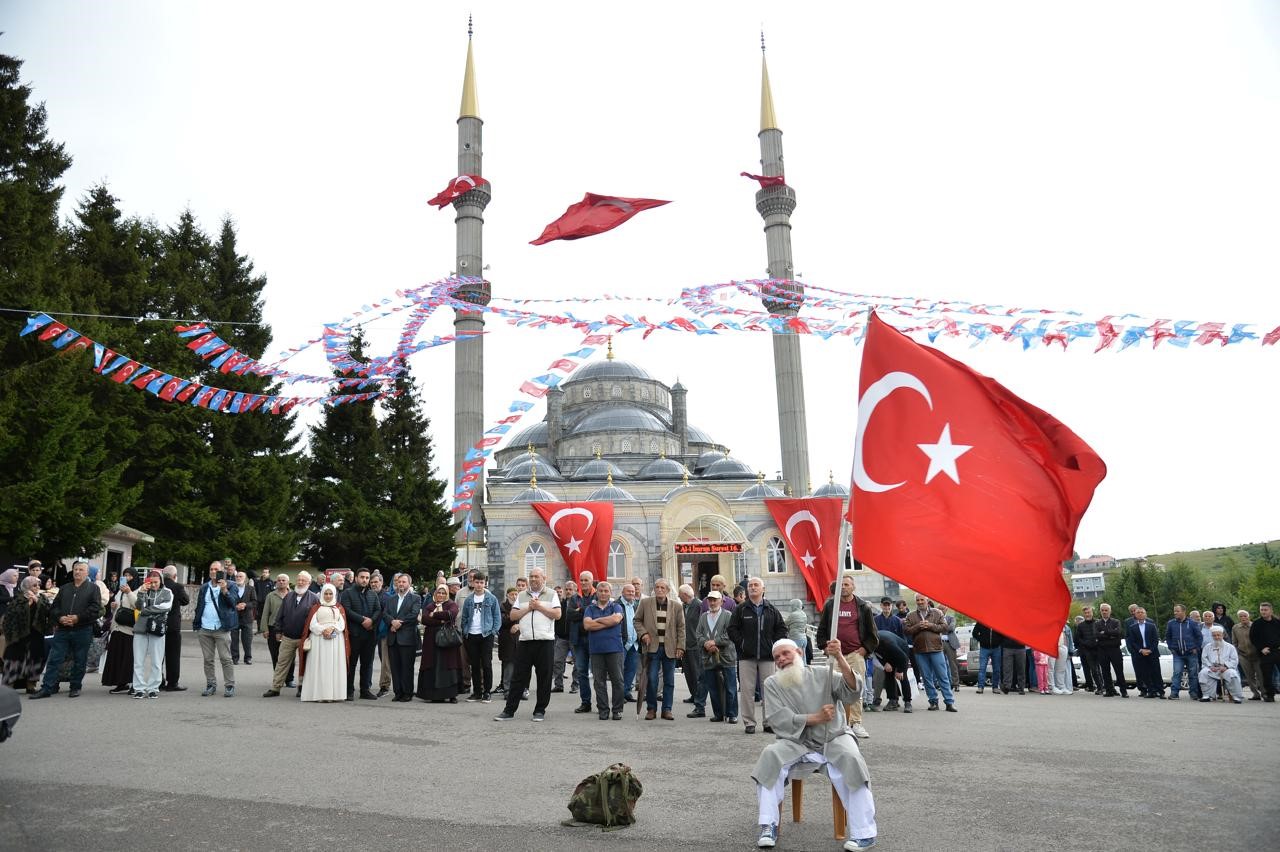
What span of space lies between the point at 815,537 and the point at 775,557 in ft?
16.4

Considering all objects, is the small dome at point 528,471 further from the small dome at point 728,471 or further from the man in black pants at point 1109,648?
the man in black pants at point 1109,648

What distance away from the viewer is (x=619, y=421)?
5022 centimetres

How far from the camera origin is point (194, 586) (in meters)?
29.0

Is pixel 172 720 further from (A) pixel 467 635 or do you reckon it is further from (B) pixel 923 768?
(B) pixel 923 768

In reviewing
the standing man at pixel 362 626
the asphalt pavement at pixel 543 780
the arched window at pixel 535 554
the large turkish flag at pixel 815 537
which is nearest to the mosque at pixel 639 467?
the arched window at pixel 535 554

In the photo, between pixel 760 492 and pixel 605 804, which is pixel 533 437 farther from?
pixel 605 804

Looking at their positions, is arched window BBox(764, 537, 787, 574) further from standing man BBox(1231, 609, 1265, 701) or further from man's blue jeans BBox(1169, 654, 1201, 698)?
standing man BBox(1231, 609, 1265, 701)

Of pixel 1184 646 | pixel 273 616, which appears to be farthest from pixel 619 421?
pixel 1184 646

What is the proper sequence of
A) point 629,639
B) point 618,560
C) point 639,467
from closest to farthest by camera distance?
point 629,639 → point 618,560 → point 639,467

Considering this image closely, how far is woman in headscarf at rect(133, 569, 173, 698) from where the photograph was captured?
36.5 feet

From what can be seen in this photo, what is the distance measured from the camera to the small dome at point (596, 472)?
42.1 meters

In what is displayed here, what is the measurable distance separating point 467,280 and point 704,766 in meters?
11.6

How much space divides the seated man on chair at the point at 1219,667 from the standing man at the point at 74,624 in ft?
53.2

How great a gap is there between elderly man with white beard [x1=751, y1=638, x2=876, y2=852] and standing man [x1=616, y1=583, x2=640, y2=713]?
574 centimetres
